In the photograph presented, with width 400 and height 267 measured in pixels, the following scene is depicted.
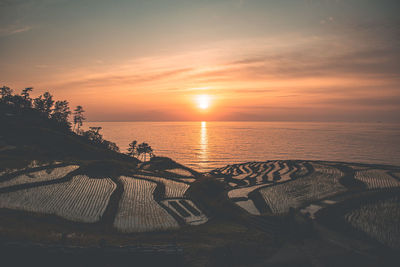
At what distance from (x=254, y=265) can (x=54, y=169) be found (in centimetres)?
3568

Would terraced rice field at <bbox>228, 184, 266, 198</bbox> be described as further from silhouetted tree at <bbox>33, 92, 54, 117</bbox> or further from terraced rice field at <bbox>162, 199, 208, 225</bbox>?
silhouetted tree at <bbox>33, 92, 54, 117</bbox>

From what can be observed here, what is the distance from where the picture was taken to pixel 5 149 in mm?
49250

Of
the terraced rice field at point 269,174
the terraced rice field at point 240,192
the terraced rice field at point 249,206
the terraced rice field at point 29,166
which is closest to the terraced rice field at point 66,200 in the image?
the terraced rice field at point 29,166

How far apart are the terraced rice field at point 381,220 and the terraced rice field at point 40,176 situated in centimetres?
4041

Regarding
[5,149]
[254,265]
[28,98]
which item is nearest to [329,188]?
[254,265]

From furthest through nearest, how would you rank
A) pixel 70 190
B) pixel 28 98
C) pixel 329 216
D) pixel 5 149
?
pixel 28 98
pixel 5 149
pixel 70 190
pixel 329 216

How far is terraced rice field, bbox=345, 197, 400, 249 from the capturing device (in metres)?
21.9

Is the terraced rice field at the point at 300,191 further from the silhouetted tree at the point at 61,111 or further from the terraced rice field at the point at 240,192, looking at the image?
the silhouetted tree at the point at 61,111

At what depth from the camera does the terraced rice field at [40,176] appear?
29928mm

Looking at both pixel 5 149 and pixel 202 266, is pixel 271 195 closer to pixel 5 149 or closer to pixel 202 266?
pixel 202 266

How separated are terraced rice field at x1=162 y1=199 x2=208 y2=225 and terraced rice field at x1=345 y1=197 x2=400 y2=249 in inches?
668

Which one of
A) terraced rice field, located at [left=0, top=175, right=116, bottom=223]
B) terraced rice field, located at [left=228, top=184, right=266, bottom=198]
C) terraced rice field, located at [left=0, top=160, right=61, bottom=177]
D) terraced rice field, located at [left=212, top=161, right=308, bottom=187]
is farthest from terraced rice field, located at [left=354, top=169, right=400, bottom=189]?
terraced rice field, located at [left=0, top=160, right=61, bottom=177]

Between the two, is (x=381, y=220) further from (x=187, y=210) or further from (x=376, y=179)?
(x=187, y=210)

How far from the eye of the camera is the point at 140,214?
85.5 feet
